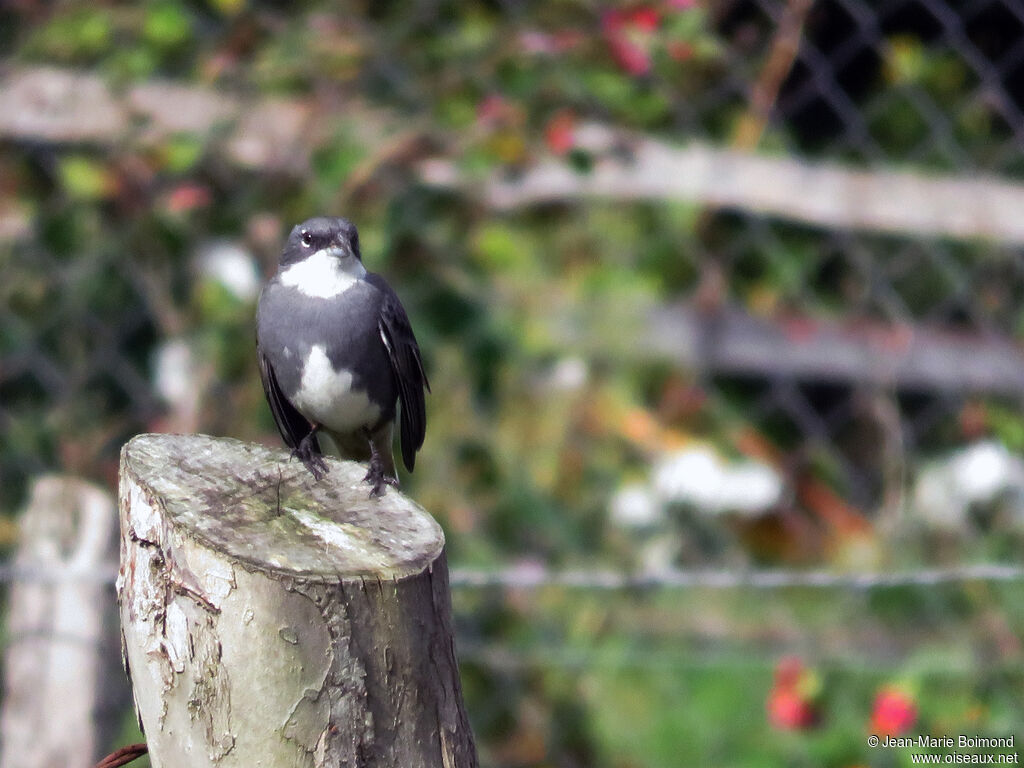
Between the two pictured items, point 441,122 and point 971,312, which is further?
point 971,312

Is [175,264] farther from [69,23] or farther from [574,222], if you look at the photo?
[574,222]

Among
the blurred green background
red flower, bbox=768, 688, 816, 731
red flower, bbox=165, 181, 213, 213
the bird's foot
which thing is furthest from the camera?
red flower, bbox=165, 181, 213, 213

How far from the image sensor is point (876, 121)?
4805 mm

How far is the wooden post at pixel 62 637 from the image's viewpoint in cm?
279

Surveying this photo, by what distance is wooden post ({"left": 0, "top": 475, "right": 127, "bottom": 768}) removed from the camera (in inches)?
110

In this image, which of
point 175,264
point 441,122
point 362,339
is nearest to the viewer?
point 362,339

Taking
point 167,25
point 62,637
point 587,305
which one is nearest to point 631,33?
point 587,305

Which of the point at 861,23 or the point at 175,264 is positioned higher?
the point at 861,23

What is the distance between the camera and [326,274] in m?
2.94

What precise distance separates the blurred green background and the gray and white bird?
0.88 metres

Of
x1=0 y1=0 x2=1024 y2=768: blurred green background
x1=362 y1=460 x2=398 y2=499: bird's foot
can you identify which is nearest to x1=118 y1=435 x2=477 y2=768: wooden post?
x1=362 y1=460 x2=398 y2=499: bird's foot

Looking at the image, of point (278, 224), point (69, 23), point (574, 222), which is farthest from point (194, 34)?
point (574, 222)

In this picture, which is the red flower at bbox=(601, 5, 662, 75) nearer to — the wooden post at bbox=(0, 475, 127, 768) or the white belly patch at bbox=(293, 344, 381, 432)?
the white belly patch at bbox=(293, 344, 381, 432)

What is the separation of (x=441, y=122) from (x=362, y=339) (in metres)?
1.23
